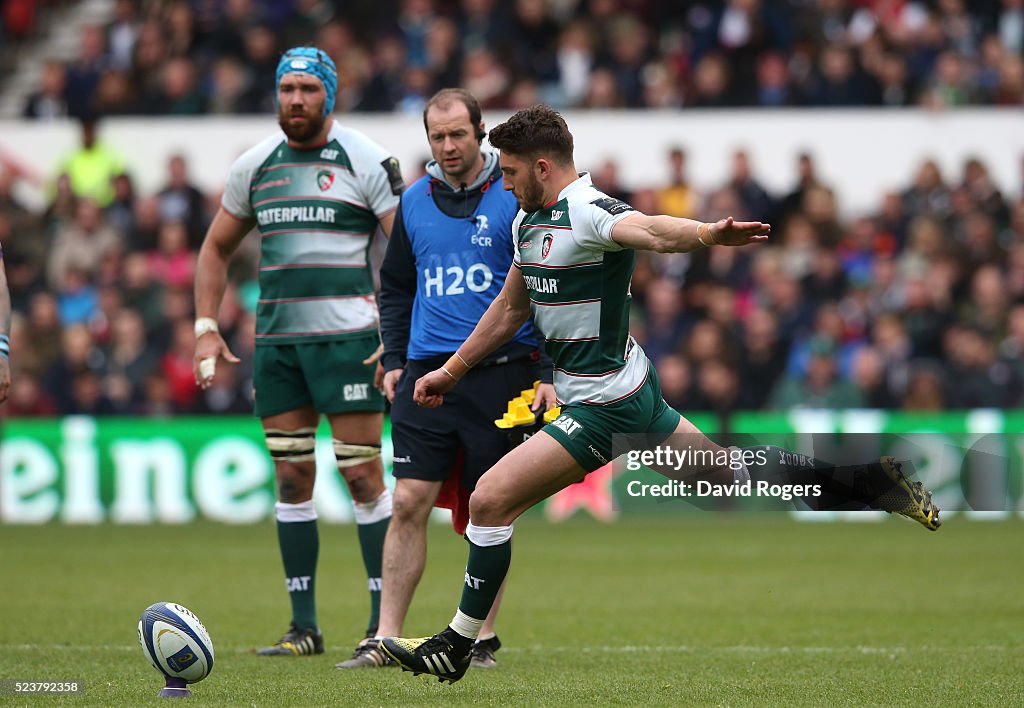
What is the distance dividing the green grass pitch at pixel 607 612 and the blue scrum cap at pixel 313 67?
296cm

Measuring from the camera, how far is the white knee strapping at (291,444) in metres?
8.78

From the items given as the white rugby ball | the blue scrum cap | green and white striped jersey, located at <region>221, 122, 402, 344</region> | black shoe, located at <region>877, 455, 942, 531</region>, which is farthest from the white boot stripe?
the blue scrum cap

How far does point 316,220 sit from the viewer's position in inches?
342

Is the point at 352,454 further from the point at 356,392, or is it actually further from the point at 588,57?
the point at 588,57

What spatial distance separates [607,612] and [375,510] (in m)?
2.26

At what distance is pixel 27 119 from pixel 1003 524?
13.4m

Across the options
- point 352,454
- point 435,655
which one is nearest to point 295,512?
point 352,454

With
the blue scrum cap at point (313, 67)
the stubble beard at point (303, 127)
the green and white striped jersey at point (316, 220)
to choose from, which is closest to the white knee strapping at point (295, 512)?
the green and white striped jersey at point (316, 220)

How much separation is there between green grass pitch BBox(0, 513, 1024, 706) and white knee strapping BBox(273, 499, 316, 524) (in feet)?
2.35

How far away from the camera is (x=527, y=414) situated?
25.3 feet

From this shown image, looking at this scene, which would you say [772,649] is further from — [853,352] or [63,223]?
[63,223]

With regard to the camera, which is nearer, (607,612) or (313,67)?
(313,67)

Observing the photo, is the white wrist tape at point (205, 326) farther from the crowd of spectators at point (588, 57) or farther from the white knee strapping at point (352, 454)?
the crowd of spectators at point (588, 57)

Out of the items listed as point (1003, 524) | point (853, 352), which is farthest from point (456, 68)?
point (1003, 524)
